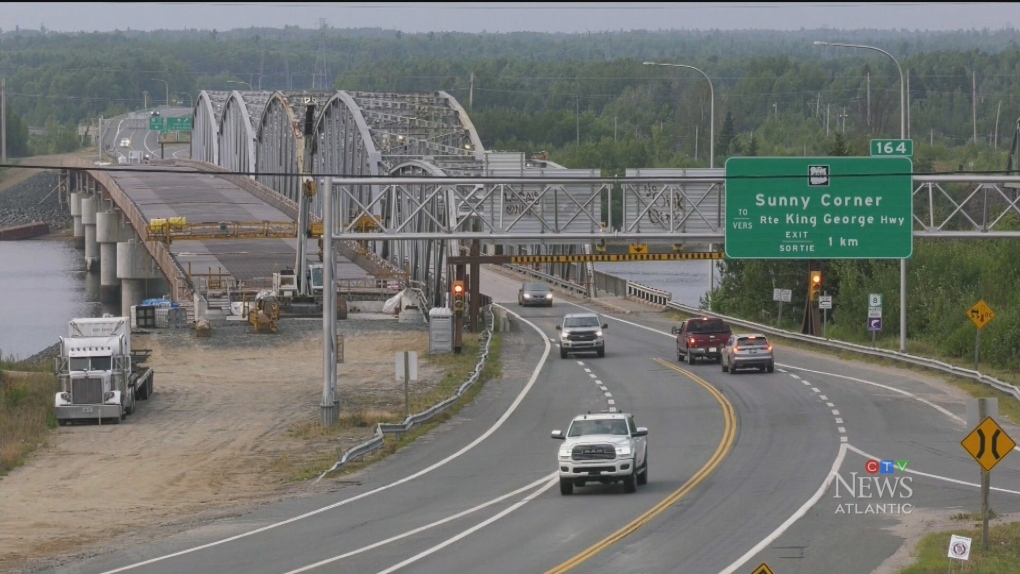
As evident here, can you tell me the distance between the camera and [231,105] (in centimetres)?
18262

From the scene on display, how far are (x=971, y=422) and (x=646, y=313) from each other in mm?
63475

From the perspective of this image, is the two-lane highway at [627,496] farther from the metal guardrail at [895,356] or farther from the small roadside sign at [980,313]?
the small roadside sign at [980,313]

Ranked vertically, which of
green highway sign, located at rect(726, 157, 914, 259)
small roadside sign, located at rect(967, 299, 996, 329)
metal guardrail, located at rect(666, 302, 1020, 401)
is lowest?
metal guardrail, located at rect(666, 302, 1020, 401)

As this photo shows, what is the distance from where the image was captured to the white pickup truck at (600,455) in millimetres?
29922

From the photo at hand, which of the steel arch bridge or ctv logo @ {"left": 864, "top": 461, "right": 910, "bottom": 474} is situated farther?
the steel arch bridge

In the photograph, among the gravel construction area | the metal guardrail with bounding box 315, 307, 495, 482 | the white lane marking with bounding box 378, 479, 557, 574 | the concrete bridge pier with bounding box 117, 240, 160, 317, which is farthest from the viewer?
the concrete bridge pier with bounding box 117, 240, 160, 317

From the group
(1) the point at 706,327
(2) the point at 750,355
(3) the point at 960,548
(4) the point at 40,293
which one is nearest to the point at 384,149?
(4) the point at 40,293

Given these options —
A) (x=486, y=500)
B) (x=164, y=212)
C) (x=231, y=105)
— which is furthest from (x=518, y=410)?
(x=231, y=105)

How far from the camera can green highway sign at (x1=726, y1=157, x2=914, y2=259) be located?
141ft

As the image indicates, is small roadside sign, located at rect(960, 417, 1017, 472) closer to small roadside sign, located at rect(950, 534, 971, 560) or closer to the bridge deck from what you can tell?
small roadside sign, located at rect(950, 534, 971, 560)

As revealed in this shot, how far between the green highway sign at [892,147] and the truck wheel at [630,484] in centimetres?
2247

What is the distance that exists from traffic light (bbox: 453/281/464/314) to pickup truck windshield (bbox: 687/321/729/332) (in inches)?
470

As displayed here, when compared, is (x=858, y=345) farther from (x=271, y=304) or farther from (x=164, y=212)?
(x=164, y=212)

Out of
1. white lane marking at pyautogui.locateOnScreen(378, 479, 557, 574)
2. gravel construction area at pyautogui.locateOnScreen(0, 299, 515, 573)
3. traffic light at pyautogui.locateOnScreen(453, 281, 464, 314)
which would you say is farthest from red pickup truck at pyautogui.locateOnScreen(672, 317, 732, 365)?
white lane marking at pyautogui.locateOnScreen(378, 479, 557, 574)
